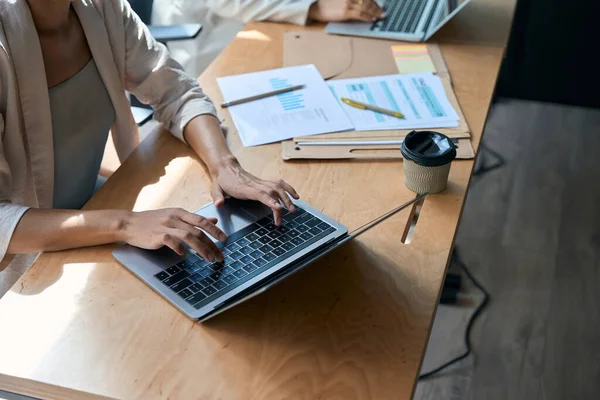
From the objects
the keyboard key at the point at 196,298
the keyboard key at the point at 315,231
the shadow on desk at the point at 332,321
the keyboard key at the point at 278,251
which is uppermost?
the keyboard key at the point at 196,298

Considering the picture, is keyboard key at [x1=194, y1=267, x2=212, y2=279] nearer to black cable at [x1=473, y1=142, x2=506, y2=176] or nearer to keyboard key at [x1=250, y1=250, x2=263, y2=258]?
keyboard key at [x1=250, y1=250, x2=263, y2=258]

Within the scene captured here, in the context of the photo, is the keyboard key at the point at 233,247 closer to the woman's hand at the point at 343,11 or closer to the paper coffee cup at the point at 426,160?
the paper coffee cup at the point at 426,160

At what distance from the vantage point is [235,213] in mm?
1225

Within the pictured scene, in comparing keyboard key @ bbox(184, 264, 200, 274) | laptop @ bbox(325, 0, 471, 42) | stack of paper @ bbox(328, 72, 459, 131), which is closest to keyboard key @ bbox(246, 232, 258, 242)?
keyboard key @ bbox(184, 264, 200, 274)

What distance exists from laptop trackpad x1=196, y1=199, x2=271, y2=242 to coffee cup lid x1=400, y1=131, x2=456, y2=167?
0.28 meters

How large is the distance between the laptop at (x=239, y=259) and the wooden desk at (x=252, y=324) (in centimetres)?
3

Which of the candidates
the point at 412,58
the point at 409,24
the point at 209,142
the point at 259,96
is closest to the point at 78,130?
the point at 209,142

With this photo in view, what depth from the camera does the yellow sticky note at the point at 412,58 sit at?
5.57ft

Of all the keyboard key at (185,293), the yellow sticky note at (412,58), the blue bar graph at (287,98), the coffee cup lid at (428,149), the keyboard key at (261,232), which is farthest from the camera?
the yellow sticky note at (412,58)

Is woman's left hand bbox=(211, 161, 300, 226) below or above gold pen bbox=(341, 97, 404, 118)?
above

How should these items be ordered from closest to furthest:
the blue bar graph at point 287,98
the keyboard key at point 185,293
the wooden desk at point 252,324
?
the wooden desk at point 252,324, the keyboard key at point 185,293, the blue bar graph at point 287,98

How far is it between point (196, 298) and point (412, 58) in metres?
0.96

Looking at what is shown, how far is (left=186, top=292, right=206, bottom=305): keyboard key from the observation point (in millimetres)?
1034

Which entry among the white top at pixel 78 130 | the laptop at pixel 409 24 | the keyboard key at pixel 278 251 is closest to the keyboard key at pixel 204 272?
the keyboard key at pixel 278 251
